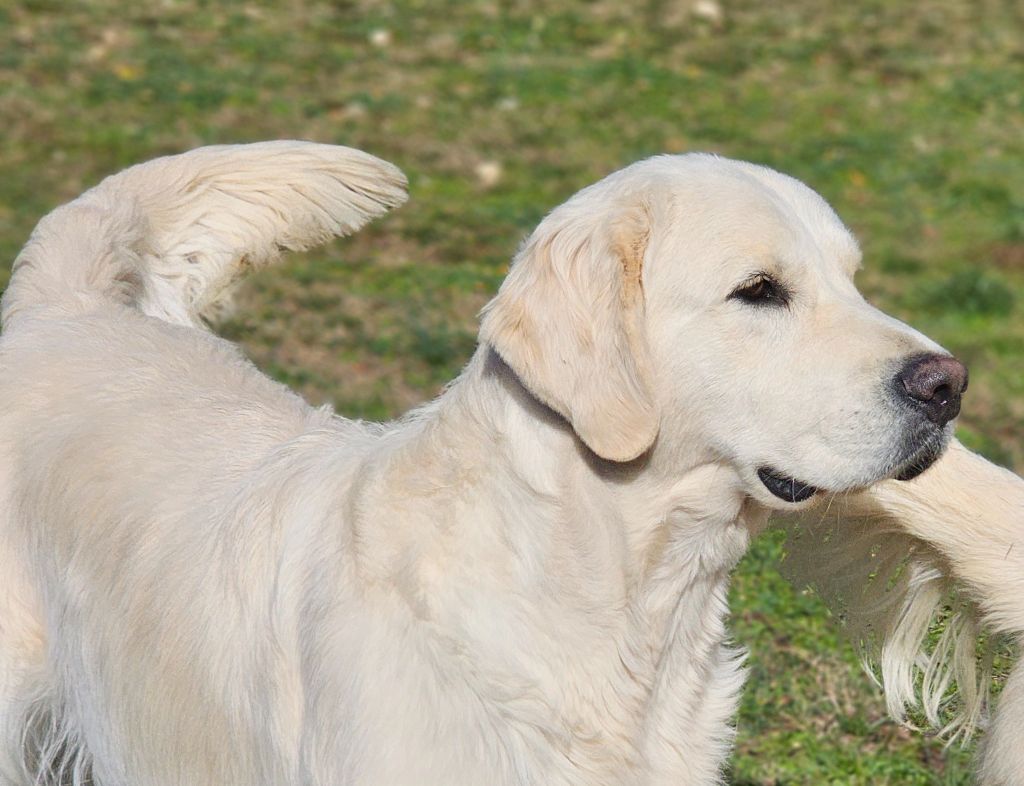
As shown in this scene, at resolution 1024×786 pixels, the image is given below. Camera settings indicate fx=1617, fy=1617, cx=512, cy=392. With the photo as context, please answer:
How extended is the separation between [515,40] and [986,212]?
14.0 ft

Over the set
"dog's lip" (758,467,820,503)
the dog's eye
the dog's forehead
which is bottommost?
"dog's lip" (758,467,820,503)

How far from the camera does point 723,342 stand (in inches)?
129

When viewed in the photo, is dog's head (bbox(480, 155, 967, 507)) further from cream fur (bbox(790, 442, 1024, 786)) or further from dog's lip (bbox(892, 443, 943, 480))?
cream fur (bbox(790, 442, 1024, 786))

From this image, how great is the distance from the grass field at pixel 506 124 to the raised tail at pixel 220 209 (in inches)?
80.4

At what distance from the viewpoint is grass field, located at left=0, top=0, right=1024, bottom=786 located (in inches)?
333

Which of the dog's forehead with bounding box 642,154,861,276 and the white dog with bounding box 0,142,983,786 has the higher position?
the dog's forehead with bounding box 642,154,861,276

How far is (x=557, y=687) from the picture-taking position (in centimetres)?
327

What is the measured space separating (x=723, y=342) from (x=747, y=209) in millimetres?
282

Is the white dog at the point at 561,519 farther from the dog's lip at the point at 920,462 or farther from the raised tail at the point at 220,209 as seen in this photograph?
the raised tail at the point at 220,209

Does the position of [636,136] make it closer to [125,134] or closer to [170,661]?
[125,134]

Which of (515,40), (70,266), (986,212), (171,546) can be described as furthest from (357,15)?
(171,546)

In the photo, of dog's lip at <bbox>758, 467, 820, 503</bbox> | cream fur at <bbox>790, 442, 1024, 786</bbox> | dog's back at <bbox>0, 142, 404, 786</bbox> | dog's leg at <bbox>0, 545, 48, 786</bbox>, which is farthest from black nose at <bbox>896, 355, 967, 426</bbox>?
dog's leg at <bbox>0, 545, 48, 786</bbox>

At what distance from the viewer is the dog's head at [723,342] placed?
3.18 meters

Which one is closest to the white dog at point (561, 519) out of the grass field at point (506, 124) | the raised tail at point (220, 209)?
the raised tail at point (220, 209)
